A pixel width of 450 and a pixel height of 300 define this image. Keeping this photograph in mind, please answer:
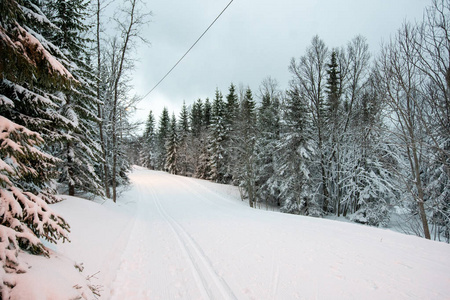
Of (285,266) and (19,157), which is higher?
(19,157)

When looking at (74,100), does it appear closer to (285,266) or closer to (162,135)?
(285,266)

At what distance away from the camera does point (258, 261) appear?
4594mm

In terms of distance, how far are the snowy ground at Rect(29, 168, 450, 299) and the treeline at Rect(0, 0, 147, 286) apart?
131 centimetres

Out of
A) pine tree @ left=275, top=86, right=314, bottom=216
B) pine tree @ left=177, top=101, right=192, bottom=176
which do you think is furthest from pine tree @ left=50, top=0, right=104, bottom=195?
pine tree @ left=177, top=101, right=192, bottom=176

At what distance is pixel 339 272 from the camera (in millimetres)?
3912

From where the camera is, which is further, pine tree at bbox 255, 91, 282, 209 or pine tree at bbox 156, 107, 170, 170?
pine tree at bbox 156, 107, 170, 170

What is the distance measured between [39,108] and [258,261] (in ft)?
22.0

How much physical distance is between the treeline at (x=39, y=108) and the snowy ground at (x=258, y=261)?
4.31ft

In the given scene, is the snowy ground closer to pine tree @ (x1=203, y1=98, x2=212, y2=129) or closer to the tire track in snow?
the tire track in snow

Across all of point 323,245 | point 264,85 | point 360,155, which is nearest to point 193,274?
point 323,245

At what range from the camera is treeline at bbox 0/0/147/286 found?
1.79 m

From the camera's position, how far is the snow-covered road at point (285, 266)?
342 cm

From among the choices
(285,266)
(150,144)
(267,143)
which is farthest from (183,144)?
(285,266)

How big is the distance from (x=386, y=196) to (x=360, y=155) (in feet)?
→ 11.1
